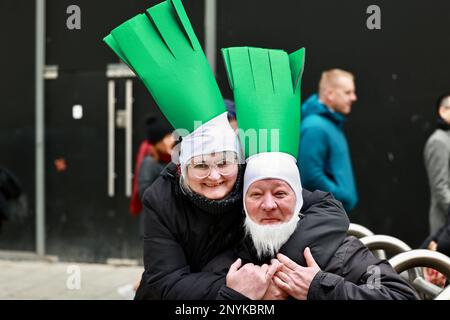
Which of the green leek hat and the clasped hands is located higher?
the green leek hat

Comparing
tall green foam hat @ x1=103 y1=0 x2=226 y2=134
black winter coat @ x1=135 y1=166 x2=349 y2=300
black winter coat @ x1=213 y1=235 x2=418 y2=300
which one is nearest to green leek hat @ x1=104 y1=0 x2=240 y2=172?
tall green foam hat @ x1=103 y1=0 x2=226 y2=134

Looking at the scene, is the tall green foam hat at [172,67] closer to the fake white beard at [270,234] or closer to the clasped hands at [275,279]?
the fake white beard at [270,234]

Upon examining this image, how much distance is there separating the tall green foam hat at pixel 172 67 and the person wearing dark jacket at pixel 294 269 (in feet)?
1.10

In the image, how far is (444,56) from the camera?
6.07 metres

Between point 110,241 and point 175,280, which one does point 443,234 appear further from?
point 110,241

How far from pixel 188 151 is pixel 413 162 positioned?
431 centimetres

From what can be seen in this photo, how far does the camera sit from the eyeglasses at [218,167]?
7.29ft

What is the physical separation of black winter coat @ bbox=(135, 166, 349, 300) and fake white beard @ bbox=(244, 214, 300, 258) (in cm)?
6

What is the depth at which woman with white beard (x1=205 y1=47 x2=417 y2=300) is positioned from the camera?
211 cm

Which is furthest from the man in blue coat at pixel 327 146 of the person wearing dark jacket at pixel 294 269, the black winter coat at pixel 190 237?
the person wearing dark jacket at pixel 294 269

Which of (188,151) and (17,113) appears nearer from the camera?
(188,151)

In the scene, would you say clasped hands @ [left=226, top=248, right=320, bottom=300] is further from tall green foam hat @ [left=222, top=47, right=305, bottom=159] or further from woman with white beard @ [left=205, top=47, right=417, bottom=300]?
tall green foam hat @ [left=222, top=47, right=305, bottom=159]

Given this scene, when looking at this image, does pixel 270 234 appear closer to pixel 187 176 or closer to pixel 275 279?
pixel 275 279
